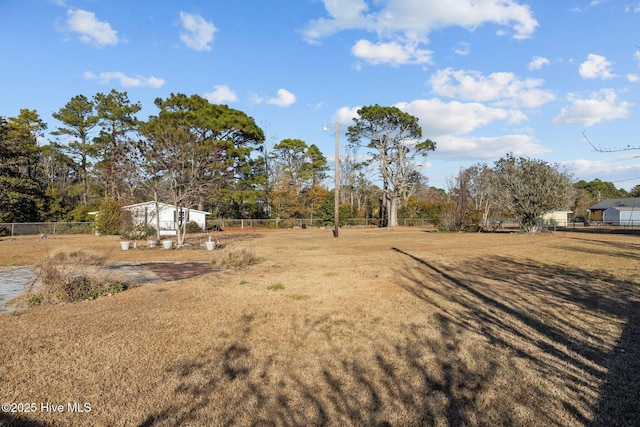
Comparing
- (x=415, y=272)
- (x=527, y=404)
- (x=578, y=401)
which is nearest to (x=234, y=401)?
(x=527, y=404)

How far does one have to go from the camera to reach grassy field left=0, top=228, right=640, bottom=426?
10.2 feet

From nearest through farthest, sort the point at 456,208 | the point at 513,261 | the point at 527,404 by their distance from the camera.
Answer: the point at 527,404 < the point at 513,261 < the point at 456,208

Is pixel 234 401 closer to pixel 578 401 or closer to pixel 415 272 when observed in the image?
pixel 578 401

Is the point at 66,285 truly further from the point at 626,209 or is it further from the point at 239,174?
the point at 626,209

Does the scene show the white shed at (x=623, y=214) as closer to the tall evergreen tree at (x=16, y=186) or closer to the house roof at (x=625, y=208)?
the house roof at (x=625, y=208)

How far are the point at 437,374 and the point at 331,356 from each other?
1196mm

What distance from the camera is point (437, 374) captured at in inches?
150

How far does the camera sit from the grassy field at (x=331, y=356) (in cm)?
309

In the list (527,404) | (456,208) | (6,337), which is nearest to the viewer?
(527,404)

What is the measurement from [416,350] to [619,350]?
2.50 meters

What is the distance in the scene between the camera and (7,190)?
31031mm

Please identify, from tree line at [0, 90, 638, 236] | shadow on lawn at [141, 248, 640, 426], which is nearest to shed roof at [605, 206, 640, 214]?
tree line at [0, 90, 638, 236]

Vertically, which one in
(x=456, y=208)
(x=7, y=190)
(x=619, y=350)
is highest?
(x=7, y=190)

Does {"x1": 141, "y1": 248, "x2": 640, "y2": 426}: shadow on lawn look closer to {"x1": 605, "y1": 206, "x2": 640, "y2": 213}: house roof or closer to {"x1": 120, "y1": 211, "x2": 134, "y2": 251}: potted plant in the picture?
{"x1": 120, "y1": 211, "x2": 134, "y2": 251}: potted plant
